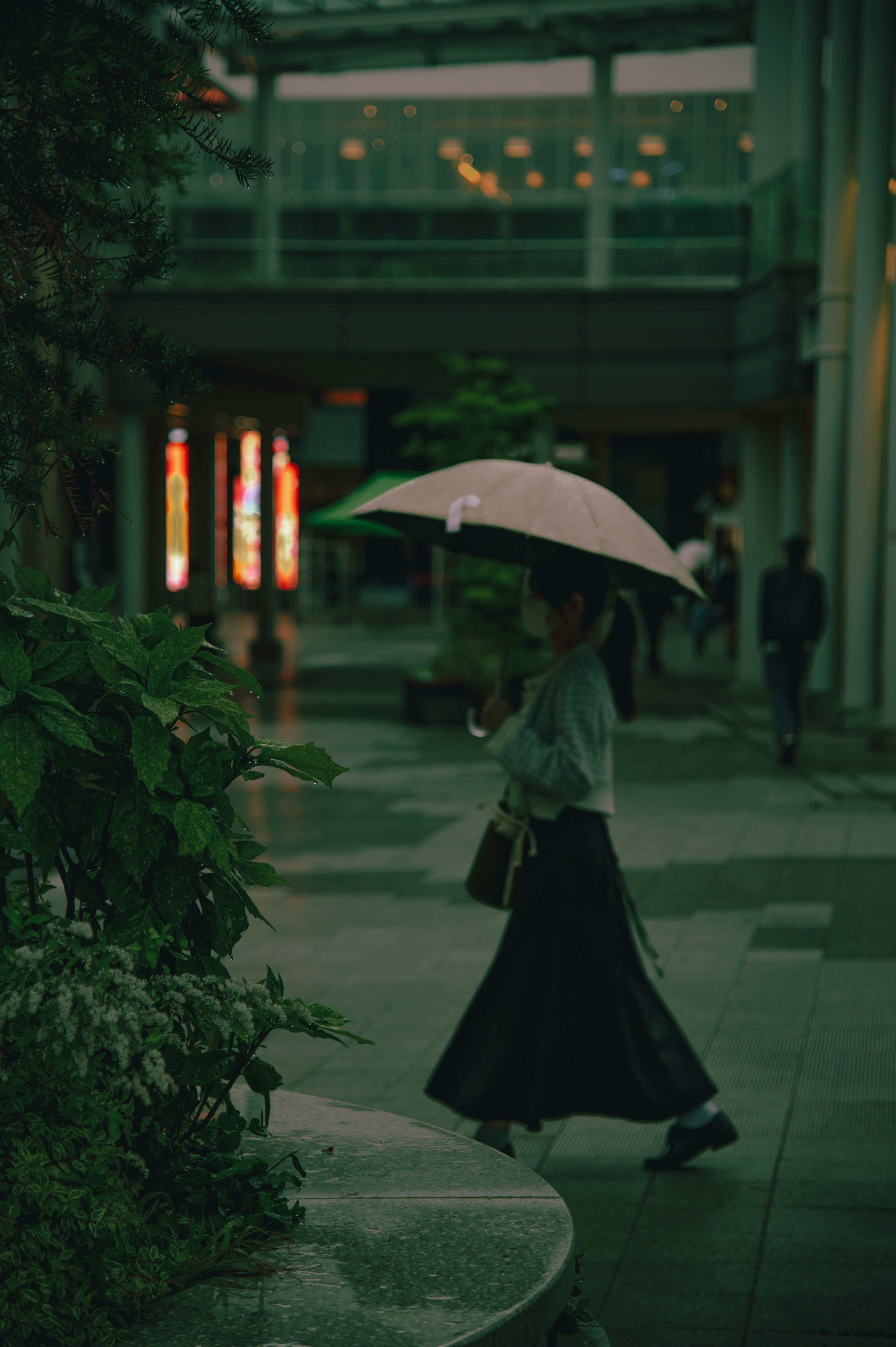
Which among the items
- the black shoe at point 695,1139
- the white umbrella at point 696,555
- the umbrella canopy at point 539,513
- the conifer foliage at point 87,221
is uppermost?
the conifer foliage at point 87,221

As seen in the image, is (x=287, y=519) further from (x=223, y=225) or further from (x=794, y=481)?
(x=794, y=481)

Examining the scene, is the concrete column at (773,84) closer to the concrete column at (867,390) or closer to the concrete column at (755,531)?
the concrete column at (755,531)

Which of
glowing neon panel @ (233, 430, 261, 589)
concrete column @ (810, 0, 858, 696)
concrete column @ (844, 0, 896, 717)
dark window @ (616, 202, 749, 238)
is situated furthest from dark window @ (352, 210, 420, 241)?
glowing neon panel @ (233, 430, 261, 589)

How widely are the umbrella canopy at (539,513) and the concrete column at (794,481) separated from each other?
16.2 metres

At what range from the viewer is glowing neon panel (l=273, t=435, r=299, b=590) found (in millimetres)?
43688

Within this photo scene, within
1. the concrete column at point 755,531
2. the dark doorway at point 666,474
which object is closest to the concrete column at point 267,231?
the concrete column at point 755,531

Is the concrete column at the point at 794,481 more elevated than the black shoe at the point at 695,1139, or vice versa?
the concrete column at the point at 794,481

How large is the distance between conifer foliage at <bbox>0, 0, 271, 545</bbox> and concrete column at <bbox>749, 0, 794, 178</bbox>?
20.1 m

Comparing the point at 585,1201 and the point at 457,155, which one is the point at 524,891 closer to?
the point at 585,1201

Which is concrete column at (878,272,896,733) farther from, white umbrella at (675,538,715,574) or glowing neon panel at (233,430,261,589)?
glowing neon panel at (233,430,261,589)

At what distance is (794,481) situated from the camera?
2084cm

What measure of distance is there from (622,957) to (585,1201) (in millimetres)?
710

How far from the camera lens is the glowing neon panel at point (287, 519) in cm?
4369

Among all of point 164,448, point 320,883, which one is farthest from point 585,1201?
point 164,448
